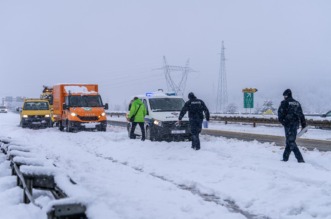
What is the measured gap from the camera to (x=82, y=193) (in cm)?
427

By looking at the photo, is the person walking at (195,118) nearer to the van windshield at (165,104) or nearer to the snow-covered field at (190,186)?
the snow-covered field at (190,186)

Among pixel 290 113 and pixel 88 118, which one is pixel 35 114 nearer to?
pixel 88 118

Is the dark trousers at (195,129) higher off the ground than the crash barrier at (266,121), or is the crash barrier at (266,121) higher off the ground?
the dark trousers at (195,129)

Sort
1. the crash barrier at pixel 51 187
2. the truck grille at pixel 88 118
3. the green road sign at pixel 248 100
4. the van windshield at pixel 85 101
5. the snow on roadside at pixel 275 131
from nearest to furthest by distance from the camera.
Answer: the crash barrier at pixel 51 187, the snow on roadside at pixel 275 131, the truck grille at pixel 88 118, the van windshield at pixel 85 101, the green road sign at pixel 248 100

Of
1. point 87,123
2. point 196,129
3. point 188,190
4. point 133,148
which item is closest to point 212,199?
point 188,190

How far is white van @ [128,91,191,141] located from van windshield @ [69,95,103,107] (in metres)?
6.59

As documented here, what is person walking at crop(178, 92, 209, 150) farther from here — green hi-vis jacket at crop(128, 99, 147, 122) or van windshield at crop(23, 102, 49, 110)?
van windshield at crop(23, 102, 49, 110)

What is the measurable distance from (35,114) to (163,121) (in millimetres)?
15360

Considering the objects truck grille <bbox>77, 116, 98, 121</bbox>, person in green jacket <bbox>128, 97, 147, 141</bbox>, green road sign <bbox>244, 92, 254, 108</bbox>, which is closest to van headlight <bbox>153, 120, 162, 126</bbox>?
person in green jacket <bbox>128, 97, 147, 141</bbox>

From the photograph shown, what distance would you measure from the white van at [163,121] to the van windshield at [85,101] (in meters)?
6.59

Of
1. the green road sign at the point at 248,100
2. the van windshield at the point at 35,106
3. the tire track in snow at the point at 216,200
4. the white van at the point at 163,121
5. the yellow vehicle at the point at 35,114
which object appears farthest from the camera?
the van windshield at the point at 35,106

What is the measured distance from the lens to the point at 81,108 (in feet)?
74.6

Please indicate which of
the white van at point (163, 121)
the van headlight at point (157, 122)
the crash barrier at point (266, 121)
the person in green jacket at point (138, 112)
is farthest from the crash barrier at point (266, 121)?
the person in green jacket at point (138, 112)

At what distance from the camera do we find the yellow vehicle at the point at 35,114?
92.4 feet
